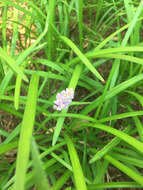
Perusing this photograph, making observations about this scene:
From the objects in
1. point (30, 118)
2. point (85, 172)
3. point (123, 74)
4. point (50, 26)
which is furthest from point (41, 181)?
point (123, 74)

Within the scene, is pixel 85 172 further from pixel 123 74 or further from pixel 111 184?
pixel 123 74

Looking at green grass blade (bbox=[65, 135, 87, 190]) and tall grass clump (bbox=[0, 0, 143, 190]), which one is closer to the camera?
green grass blade (bbox=[65, 135, 87, 190])

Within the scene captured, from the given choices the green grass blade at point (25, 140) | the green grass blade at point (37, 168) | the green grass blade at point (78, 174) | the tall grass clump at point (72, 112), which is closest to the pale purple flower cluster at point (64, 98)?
the tall grass clump at point (72, 112)

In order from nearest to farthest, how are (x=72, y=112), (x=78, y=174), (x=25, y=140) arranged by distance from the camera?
(x=25, y=140), (x=78, y=174), (x=72, y=112)

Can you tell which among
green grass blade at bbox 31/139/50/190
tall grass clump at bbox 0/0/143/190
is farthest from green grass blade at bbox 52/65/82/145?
green grass blade at bbox 31/139/50/190

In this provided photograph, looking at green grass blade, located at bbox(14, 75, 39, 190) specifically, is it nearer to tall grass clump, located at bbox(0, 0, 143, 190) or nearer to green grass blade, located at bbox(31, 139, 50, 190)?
tall grass clump, located at bbox(0, 0, 143, 190)

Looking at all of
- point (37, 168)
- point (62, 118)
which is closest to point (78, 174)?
point (62, 118)

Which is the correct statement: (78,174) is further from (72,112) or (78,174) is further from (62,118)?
(72,112)

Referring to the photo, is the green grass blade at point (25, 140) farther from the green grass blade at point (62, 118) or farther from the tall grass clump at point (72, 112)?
the green grass blade at point (62, 118)
